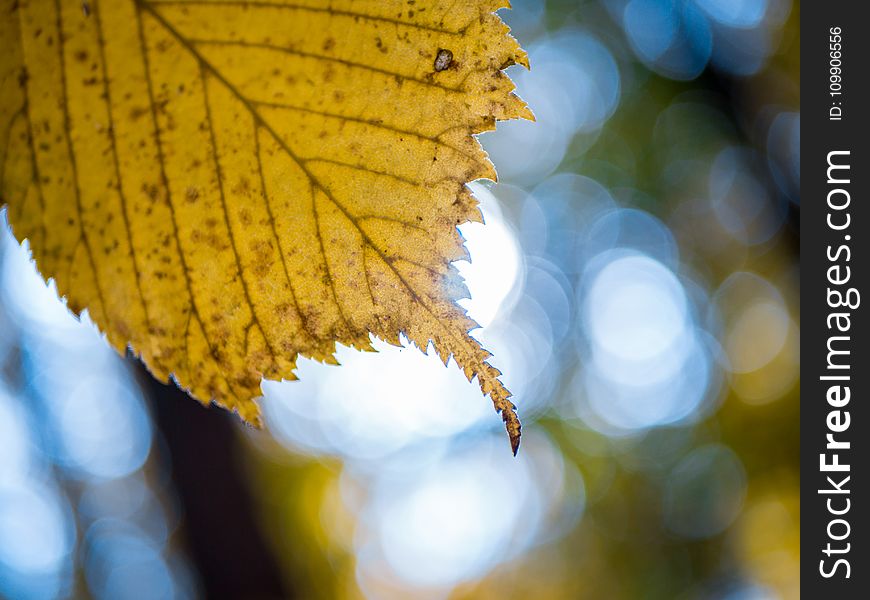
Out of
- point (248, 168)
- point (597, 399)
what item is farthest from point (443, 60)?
point (597, 399)

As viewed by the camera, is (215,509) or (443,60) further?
(215,509)

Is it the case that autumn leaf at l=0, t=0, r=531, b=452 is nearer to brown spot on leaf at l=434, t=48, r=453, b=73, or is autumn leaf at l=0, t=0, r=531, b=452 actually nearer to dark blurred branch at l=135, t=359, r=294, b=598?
brown spot on leaf at l=434, t=48, r=453, b=73

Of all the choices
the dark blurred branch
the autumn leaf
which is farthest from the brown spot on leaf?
the dark blurred branch

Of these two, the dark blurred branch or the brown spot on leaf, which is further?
the dark blurred branch

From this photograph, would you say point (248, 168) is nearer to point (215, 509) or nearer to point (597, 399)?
point (215, 509)

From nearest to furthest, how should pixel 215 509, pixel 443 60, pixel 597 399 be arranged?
1. pixel 443 60
2. pixel 215 509
3. pixel 597 399

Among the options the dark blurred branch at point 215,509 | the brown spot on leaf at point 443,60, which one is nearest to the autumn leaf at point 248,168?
the brown spot on leaf at point 443,60

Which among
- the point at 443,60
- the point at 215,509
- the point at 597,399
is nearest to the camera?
the point at 443,60
